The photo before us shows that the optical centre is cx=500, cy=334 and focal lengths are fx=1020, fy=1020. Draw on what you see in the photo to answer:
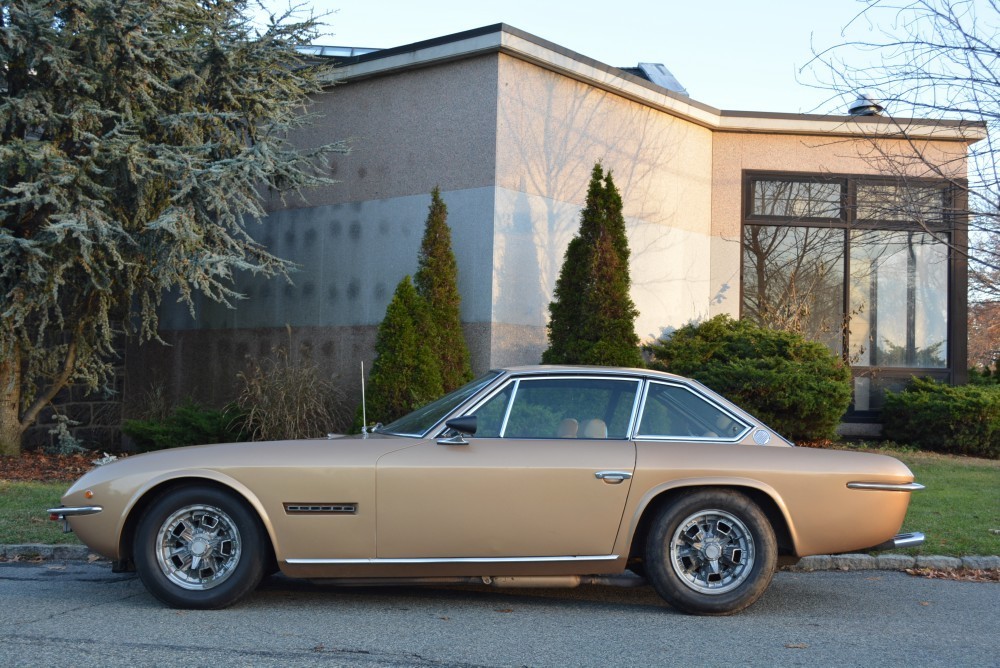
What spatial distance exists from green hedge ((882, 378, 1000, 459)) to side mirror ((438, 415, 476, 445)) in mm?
10730

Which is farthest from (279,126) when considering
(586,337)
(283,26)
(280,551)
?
(280,551)

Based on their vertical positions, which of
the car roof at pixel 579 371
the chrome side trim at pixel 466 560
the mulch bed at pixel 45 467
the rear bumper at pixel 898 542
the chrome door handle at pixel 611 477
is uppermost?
the car roof at pixel 579 371

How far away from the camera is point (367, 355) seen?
13.9 m

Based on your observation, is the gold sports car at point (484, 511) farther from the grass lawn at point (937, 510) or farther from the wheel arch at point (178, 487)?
the grass lawn at point (937, 510)

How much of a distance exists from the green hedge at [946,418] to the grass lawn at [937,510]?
50.8 inches

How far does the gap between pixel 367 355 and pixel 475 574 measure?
27.6 feet

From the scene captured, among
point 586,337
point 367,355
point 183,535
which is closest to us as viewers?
point 183,535

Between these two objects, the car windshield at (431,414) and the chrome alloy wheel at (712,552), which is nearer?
the chrome alloy wheel at (712,552)

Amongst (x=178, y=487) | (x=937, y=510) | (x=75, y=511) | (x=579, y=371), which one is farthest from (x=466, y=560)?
(x=937, y=510)

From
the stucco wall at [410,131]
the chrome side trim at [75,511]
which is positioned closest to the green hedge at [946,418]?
the stucco wall at [410,131]

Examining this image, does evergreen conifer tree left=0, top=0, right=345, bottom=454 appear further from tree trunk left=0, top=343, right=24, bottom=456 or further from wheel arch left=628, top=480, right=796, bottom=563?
wheel arch left=628, top=480, right=796, bottom=563

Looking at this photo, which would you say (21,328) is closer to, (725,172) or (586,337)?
(586,337)

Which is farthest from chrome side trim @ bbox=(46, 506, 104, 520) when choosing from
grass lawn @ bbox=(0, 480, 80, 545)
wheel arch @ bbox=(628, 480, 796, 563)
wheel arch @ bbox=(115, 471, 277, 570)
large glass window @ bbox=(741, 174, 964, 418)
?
large glass window @ bbox=(741, 174, 964, 418)

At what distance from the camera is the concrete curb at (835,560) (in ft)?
24.2
